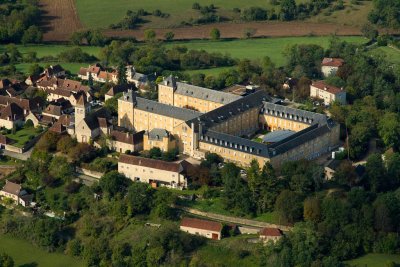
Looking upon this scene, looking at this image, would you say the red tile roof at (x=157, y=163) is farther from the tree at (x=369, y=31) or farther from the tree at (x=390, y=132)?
the tree at (x=369, y=31)

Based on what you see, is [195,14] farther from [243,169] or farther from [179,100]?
[243,169]

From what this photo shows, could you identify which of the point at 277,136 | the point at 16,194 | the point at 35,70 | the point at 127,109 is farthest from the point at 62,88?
the point at 277,136

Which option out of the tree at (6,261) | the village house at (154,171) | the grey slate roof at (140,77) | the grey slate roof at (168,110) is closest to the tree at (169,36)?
the grey slate roof at (140,77)

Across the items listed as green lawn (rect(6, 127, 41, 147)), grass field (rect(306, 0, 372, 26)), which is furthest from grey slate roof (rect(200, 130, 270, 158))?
grass field (rect(306, 0, 372, 26))

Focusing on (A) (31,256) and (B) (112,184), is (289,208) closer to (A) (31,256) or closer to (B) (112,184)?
(B) (112,184)

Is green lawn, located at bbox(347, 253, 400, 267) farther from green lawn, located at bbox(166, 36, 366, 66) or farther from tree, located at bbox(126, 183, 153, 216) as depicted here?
green lawn, located at bbox(166, 36, 366, 66)

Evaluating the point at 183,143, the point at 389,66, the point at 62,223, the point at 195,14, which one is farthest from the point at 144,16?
the point at 62,223
